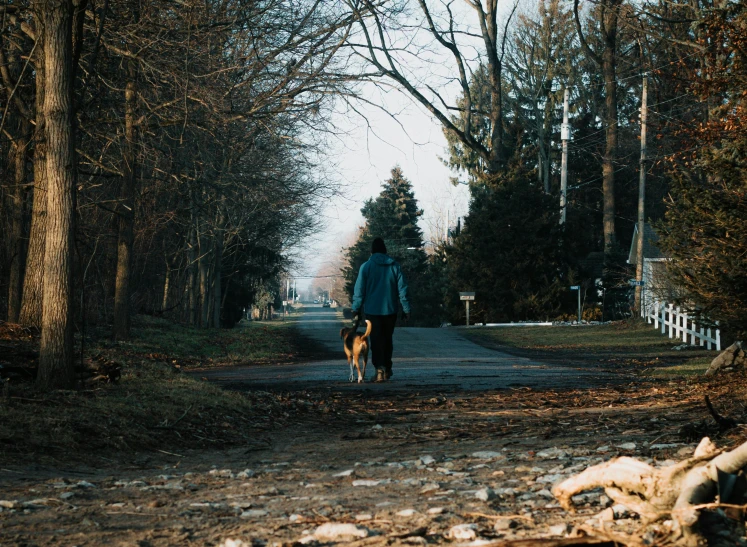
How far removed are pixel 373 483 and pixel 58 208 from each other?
218 inches

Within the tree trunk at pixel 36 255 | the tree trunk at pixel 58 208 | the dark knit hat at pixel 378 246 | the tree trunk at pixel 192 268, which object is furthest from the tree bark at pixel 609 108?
the tree trunk at pixel 58 208

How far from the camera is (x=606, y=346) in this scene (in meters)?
29.7

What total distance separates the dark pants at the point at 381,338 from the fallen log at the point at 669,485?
9.99 metres

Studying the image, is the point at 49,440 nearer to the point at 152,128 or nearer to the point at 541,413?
the point at 541,413

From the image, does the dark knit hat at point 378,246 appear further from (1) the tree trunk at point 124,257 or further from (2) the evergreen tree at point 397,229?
(2) the evergreen tree at point 397,229

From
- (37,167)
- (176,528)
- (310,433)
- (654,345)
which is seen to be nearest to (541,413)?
(310,433)

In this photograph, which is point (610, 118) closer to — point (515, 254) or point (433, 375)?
point (515, 254)

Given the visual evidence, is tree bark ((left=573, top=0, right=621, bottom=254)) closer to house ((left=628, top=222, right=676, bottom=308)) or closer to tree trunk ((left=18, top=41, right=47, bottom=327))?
house ((left=628, top=222, right=676, bottom=308))

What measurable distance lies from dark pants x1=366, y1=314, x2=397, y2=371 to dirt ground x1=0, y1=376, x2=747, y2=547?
13.4ft

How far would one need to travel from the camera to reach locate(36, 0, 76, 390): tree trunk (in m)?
9.84

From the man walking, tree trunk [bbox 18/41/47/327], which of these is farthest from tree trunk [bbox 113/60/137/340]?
the man walking

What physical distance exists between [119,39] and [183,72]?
2.13 m

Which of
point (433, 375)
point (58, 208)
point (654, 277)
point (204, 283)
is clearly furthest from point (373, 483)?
point (204, 283)

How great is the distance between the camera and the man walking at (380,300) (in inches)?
576
